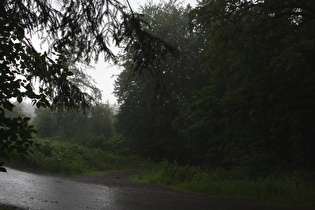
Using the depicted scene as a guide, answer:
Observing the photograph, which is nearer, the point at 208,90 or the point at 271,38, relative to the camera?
the point at 271,38

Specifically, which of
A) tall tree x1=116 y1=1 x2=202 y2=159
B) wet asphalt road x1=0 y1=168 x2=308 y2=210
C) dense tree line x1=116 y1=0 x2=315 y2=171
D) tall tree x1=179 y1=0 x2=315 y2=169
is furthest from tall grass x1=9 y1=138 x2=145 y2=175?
tall tree x1=179 y1=0 x2=315 y2=169

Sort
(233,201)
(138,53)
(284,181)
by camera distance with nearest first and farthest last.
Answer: (138,53)
(233,201)
(284,181)

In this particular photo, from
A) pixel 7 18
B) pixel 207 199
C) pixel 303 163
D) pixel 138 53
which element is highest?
pixel 138 53

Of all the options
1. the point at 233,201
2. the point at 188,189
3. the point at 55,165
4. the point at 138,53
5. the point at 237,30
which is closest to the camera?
the point at 138,53

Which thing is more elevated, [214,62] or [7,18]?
[214,62]

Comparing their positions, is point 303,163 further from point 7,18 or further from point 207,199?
point 7,18

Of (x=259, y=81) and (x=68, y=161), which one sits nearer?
(x=259, y=81)

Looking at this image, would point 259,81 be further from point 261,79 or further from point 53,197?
point 53,197

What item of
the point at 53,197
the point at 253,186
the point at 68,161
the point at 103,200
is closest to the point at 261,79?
the point at 253,186

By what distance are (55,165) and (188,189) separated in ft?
29.8

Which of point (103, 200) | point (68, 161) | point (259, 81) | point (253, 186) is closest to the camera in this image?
point (103, 200)

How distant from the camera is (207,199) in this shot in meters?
8.27

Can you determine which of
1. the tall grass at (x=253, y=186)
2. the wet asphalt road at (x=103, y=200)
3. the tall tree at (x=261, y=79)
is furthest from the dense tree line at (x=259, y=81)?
the wet asphalt road at (x=103, y=200)

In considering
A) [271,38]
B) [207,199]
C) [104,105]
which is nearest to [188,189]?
[207,199]
